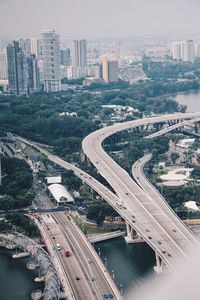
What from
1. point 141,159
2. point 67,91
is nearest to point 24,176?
point 141,159

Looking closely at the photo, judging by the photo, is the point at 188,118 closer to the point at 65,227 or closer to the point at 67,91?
the point at 67,91

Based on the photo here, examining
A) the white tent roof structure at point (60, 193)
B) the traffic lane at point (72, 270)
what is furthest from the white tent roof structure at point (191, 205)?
the traffic lane at point (72, 270)

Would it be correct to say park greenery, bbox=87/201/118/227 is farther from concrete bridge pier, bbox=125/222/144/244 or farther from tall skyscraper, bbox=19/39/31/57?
tall skyscraper, bbox=19/39/31/57

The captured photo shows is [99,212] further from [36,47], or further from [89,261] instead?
[36,47]

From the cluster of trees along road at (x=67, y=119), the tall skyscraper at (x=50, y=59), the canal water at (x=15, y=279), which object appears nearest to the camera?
the canal water at (x=15, y=279)

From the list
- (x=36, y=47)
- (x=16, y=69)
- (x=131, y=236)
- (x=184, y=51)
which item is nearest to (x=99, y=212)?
(x=131, y=236)

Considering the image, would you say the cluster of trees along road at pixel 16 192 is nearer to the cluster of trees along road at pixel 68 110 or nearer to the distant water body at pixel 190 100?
the cluster of trees along road at pixel 68 110
